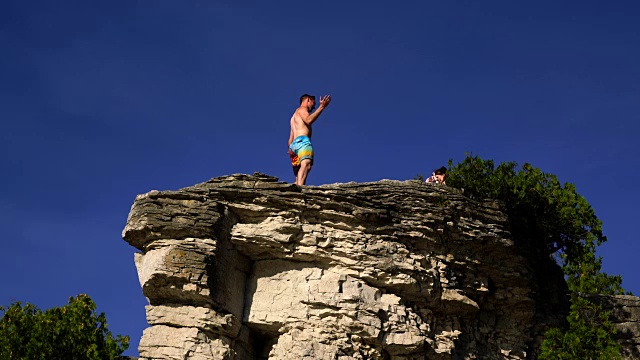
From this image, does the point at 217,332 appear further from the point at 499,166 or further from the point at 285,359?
the point at 499,166

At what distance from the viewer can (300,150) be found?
71.9 feet

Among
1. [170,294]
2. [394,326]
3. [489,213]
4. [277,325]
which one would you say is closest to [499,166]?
[489,213]

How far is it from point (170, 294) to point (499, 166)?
886 centimetres

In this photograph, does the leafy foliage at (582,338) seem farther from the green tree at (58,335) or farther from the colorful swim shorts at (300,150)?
the green tree at (58,335)

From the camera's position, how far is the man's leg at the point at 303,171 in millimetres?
21516

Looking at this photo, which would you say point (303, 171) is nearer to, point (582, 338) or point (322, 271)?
point (322, 271)

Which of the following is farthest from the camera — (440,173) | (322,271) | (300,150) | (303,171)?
(440,173)

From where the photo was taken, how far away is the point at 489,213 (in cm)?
2166

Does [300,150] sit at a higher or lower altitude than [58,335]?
higher

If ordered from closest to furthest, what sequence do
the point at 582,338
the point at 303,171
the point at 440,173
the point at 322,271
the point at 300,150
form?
the point at 322,271
the point at 582,338
the point at 303,171
the point at 300,150
the point at 440,173

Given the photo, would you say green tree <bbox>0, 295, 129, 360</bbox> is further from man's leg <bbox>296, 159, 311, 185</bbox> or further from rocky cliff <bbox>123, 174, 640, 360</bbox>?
man's leg <bbox>296, 159, 311, 185</bbox>

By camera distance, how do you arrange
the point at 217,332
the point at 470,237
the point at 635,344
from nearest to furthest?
the point at 217,332 < the point at 470,237 < the point at 635,344

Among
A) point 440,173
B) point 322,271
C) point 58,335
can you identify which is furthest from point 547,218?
point 58,335

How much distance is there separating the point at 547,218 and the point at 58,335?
1240 cm
